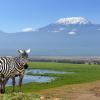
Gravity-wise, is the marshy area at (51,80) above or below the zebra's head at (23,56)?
below

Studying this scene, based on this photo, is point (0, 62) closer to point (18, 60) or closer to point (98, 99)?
point (18, 60)

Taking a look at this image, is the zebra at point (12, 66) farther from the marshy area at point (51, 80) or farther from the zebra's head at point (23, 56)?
the marshy area at point (51, 80)

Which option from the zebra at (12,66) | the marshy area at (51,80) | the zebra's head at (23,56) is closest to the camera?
the zebra at (12,66)

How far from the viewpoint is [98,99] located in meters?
18.8

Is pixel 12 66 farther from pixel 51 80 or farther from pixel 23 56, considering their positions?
pixel 51 80

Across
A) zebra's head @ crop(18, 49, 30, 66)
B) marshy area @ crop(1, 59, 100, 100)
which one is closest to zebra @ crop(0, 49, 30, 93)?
zebra's head @ crop(18, 49, 30, 66)

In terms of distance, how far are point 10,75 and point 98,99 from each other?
4.01 m

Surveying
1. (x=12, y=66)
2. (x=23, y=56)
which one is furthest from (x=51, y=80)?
(x=12, y=66)

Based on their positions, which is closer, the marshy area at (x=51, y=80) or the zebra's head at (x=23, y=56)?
the zebra's head at (x=23, y=56)

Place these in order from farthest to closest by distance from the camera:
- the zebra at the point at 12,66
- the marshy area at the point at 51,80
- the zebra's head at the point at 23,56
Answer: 1. the marshy area at the point at 51,80
2. the zebra's head at the point at 23,56
3. the zebra at the point at 12,66

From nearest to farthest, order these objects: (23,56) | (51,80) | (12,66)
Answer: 1. (12,66)
2. (23,56)
3. (51,80)

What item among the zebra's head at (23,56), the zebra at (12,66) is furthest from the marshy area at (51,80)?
the zebra's head at (23,56)

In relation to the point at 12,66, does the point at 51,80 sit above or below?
below

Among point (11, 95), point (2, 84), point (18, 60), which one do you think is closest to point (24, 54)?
point (18, 60)
